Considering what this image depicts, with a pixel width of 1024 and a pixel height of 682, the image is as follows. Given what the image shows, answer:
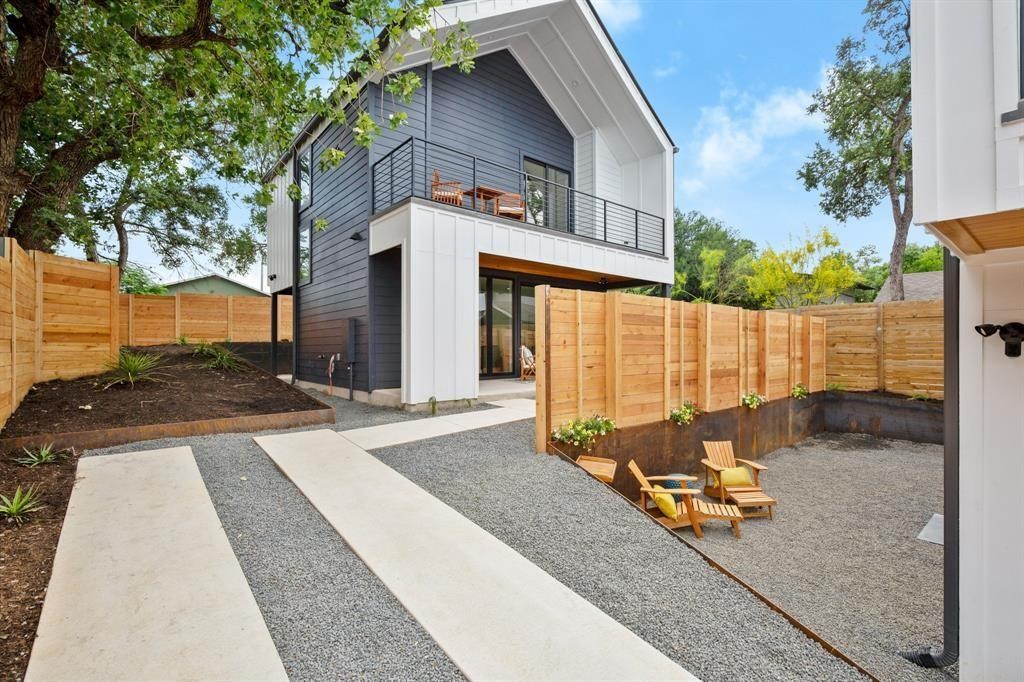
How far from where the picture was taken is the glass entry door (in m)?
10.4

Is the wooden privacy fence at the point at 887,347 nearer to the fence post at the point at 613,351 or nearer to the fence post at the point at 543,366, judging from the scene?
the fence post at the point at 613,351

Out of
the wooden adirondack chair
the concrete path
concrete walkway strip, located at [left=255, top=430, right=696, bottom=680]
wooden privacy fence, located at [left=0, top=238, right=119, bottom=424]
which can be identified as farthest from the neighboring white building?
wooden privacy fence, located at [left=0, top=238, right=119, bottom=424]

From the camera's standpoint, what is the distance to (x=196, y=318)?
616 inches

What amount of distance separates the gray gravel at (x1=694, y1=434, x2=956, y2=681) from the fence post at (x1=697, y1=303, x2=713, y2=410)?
66.5 inches

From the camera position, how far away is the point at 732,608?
102 inches

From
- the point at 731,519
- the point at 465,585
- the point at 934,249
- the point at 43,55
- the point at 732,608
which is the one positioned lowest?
the point at 731,519

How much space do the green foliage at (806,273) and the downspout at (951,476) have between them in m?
19.1

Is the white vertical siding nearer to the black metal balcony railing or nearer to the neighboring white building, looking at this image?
the black metal balcony railing

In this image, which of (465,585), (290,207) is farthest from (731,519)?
(290,207)

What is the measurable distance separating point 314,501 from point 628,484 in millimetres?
3642

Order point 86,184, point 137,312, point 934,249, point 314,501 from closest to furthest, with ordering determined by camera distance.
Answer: point 314,501 < point 86,184 < point 137,312 < point 934,249

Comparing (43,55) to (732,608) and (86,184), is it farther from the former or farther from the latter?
(86,184)

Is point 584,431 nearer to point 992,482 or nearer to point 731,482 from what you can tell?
point 731,482

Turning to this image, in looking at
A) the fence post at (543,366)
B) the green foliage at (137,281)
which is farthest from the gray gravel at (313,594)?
the green foliage at (137,281)
